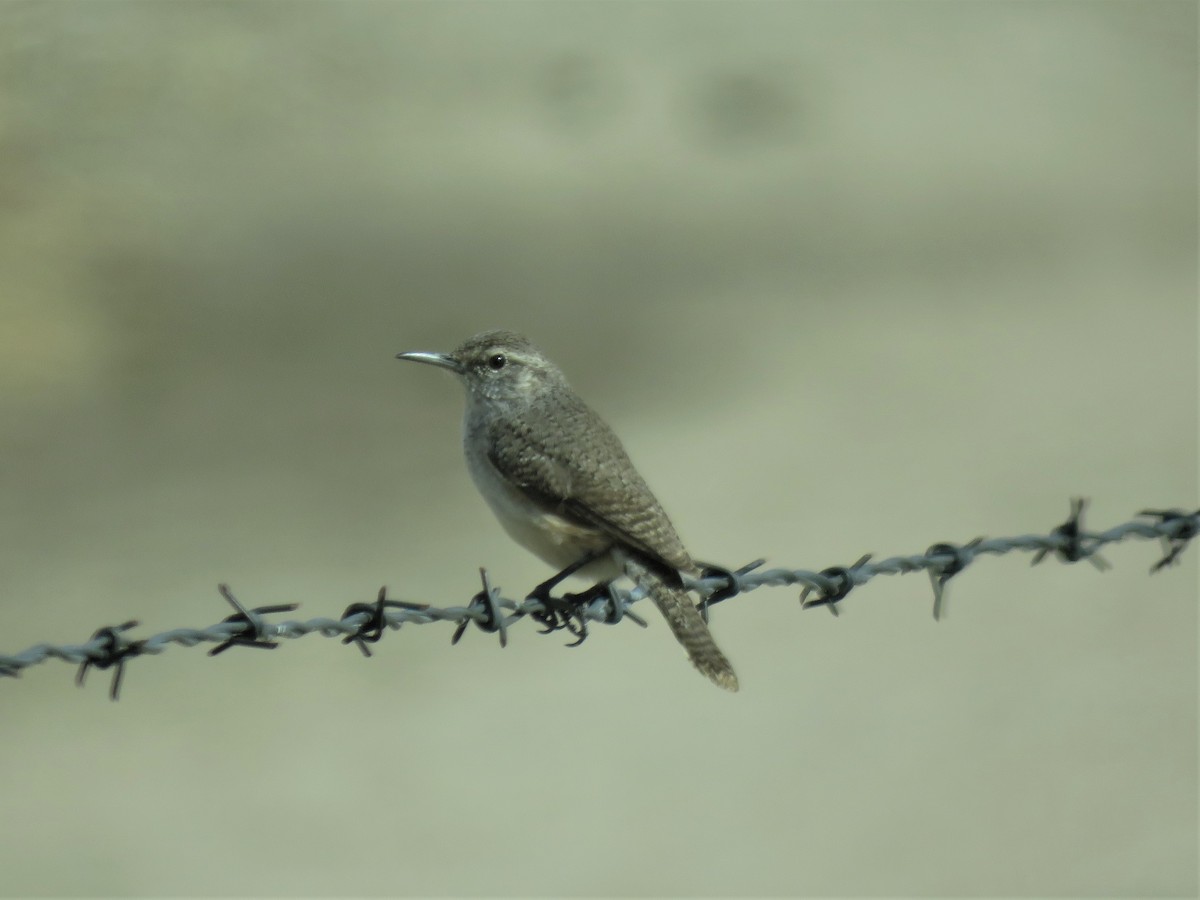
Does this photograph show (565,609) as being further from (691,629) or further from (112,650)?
(112,650)

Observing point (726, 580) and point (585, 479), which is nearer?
point (726, 580)

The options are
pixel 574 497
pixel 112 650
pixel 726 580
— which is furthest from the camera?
pixel 574 497

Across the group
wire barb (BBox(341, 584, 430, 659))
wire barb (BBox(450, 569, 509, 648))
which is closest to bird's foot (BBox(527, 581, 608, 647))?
wire barb (BBox(450, 569, 509, 648))

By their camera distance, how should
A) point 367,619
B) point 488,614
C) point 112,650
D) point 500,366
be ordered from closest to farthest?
point 112,650 < point 367,619 < point 488,614 < point 500,366

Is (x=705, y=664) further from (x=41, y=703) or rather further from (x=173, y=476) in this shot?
(x=173, y=476)

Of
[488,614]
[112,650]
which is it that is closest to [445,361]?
[488,614]

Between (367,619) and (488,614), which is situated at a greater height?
(488,614)

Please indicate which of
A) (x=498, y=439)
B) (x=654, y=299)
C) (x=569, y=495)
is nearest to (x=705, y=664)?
(x=569, y=495)

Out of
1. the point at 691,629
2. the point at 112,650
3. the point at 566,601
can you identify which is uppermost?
the point at 566,601
